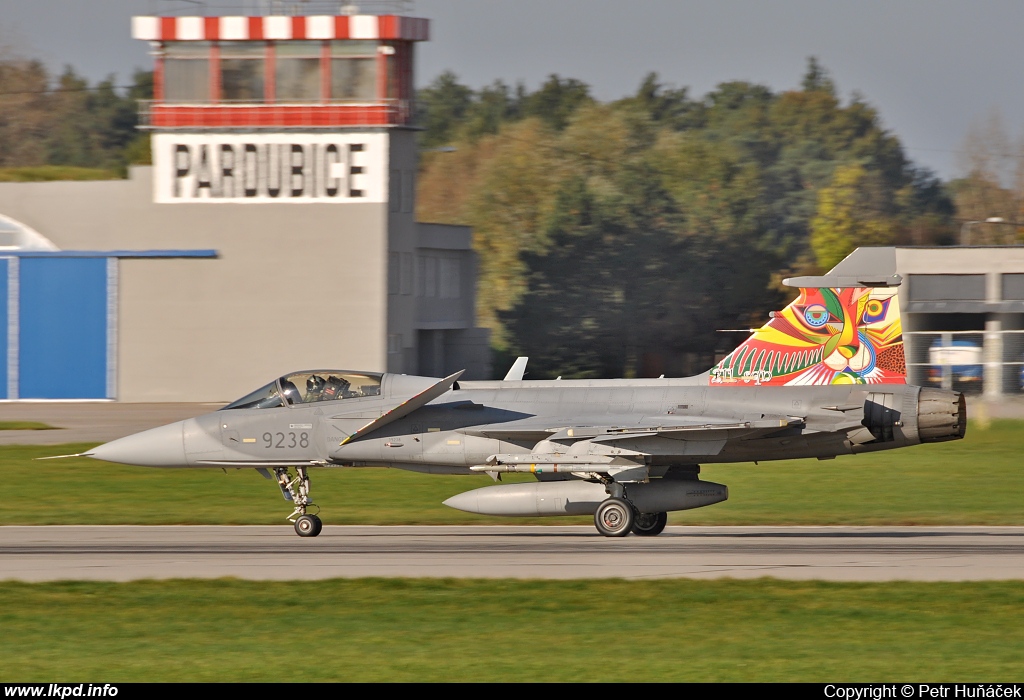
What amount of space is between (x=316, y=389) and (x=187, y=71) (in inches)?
1356

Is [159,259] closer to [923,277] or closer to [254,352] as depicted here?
[254,352]

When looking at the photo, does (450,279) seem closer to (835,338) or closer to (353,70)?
(353,70)

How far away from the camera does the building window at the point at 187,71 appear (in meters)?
50.4

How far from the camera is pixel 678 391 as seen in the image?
63.2 ft

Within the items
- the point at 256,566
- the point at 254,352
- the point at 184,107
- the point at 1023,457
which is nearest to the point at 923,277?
the point at 1023,457

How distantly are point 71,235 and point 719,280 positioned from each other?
28.9 m

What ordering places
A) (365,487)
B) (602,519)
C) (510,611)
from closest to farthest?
(510,611) < (602,519) < (365,487)

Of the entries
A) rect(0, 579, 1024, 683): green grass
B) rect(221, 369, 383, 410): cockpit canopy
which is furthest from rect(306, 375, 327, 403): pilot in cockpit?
rect(0, 579, 1024, 683): green grass

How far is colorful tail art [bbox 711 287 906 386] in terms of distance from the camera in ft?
61.5

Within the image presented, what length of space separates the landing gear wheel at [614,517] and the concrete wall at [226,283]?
104 ft

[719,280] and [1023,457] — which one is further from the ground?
[719,280]

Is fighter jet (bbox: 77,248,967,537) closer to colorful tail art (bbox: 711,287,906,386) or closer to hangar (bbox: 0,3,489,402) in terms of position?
colorful tail art (bbox: 711,287,906,386)

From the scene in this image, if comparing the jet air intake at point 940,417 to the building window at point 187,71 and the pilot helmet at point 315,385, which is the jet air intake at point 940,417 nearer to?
the pilot helmet at point 315,385

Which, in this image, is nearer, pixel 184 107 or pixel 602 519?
pixel 602 519
